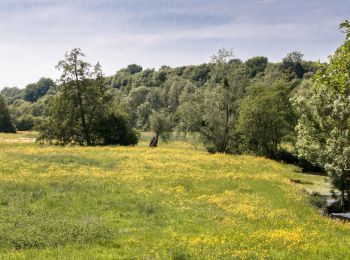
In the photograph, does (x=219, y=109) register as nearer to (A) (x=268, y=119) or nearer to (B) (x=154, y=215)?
(A) (x=268, y=119)

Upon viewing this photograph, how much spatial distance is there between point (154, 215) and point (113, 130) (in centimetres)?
5265

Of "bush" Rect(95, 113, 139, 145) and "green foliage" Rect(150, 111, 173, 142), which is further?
"green foliage" Rect(150, 111, 173, 142)

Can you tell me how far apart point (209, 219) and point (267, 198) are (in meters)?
9.06

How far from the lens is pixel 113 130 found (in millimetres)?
76000

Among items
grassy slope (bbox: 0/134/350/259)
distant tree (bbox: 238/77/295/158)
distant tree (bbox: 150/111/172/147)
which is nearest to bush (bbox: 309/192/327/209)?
grassy slope (bbox: 0/134/350/259)

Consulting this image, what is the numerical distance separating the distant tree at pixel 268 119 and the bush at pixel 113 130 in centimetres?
2349

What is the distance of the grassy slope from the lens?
1805 centimetres

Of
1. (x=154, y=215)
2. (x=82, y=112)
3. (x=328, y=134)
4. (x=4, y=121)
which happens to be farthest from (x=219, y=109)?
(x=4, y=121)

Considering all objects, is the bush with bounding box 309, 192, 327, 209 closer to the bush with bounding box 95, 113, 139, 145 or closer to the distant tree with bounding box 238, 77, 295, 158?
the distant tree with bounding box 238, 77, 295, 158

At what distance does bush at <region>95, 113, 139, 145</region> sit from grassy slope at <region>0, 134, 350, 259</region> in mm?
30784

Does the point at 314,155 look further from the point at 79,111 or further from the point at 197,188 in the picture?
the point at 79,111

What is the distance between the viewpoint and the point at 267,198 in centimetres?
3131

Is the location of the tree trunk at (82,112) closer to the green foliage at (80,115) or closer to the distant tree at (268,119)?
the green foliage at (80,115)

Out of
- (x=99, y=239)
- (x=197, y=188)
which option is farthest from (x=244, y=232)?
(x=197, y=188)
